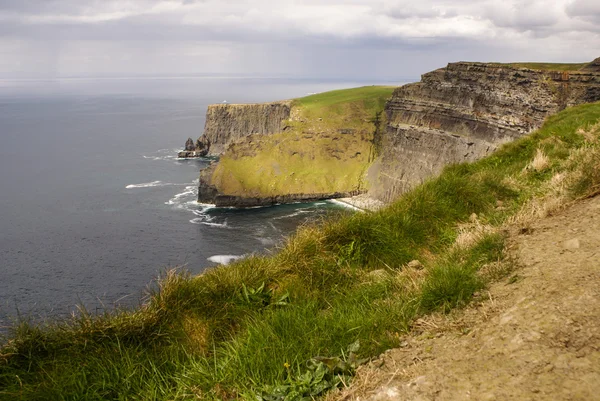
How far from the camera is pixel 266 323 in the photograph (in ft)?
19.0

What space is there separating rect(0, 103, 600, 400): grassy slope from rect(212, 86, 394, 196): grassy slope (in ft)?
332

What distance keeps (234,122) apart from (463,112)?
11511 centimetres

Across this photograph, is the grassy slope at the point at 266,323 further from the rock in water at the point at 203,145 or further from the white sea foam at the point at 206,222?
the rock in water at the point at 203,145

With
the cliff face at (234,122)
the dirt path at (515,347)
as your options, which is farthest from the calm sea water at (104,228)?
the cliff face at (234,122)

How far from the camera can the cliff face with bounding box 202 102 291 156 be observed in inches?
7495

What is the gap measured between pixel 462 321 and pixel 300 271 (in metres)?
3.22

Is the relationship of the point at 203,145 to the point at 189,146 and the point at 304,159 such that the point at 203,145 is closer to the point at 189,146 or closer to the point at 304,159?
the point at 189,146

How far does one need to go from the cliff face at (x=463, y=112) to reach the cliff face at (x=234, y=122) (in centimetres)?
7013

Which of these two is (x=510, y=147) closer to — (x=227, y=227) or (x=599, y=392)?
(x=599, y=392)

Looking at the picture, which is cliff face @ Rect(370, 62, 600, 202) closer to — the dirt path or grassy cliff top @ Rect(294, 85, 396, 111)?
grassy cliff top @ Rect(294, 85, 396, 111)

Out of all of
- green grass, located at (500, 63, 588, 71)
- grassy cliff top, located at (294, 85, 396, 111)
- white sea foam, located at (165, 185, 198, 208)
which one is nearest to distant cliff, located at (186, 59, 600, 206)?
green grass, located at (500, 63, 588, 71)

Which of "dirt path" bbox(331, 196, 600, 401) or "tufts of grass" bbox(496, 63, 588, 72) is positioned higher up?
"tufts of grass" bbox(496, 63, 588, 72)

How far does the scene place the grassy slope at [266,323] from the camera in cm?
498

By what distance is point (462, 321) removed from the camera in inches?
192
